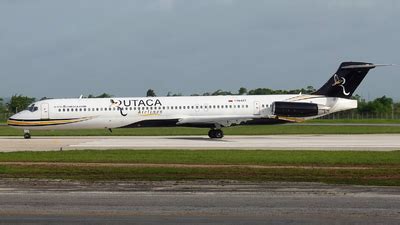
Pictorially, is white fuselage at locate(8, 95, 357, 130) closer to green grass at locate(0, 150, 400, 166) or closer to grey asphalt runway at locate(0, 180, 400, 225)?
green grass at locate(0, 150, 400, 166)

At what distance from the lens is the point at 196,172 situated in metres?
20.8

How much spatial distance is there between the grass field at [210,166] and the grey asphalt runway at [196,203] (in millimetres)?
1934

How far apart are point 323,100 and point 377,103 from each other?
237 feet

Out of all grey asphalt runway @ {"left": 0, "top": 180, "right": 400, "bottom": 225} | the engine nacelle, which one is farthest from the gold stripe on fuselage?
grey asphalt runway @ {"left": 0, "top": 180, "right": 400, "bottom": 225}

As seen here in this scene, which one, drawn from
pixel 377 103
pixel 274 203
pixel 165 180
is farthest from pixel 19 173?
pixel 377 103

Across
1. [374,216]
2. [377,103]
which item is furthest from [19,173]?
[377,103]

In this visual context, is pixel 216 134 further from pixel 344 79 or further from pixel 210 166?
pixel 210 166

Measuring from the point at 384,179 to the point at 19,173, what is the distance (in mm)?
11279

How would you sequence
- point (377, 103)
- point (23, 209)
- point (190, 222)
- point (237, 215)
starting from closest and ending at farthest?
point (190, 222)
point (237, 215)
point (23, 209)
point (377, 103)

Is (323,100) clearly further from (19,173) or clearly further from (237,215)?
(237,215)

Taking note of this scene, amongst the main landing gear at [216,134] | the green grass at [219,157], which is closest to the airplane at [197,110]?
the main landing gear at [216,134]

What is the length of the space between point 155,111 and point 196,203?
28.0m

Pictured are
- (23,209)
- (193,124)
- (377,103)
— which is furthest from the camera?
(377,103)

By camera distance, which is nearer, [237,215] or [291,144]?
[237,215]
